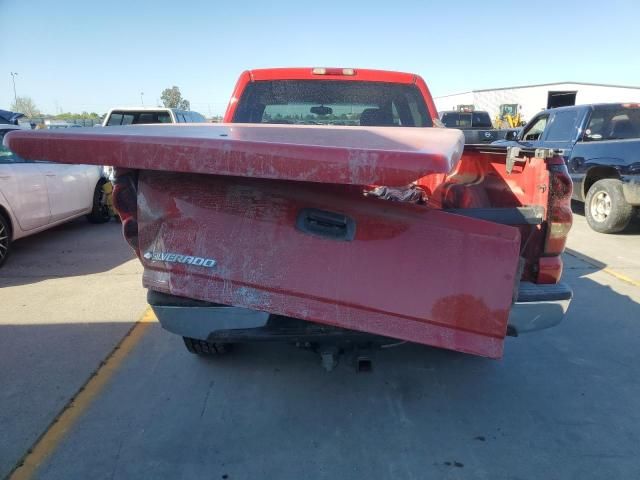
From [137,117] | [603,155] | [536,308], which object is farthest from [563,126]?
[137,117]

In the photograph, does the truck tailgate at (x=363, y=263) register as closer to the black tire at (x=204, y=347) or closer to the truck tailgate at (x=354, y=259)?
the truck tailgate at (x=354, y=259)

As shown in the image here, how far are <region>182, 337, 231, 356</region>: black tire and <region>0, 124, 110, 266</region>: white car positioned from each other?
146 inches

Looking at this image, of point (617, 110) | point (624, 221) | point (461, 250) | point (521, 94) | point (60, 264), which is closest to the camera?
point (461, 250)

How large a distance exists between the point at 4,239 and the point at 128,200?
14.2 feet

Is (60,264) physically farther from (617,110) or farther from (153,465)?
(617,110)

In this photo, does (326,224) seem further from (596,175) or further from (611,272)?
(596,175)

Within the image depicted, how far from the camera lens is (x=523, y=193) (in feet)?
9.28

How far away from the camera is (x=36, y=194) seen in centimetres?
627

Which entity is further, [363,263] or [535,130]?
[535,130]

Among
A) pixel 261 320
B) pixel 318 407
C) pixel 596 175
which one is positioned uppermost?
pixel 596 175

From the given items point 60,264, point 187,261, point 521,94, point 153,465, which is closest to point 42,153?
point 187,261

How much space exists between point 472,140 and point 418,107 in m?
0.53

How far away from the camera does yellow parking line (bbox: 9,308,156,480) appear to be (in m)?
2.45

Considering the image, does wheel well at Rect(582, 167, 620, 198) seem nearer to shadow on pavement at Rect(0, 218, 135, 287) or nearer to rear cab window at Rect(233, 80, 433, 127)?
rear cab window at Rect(233, 80, 433, 127)
